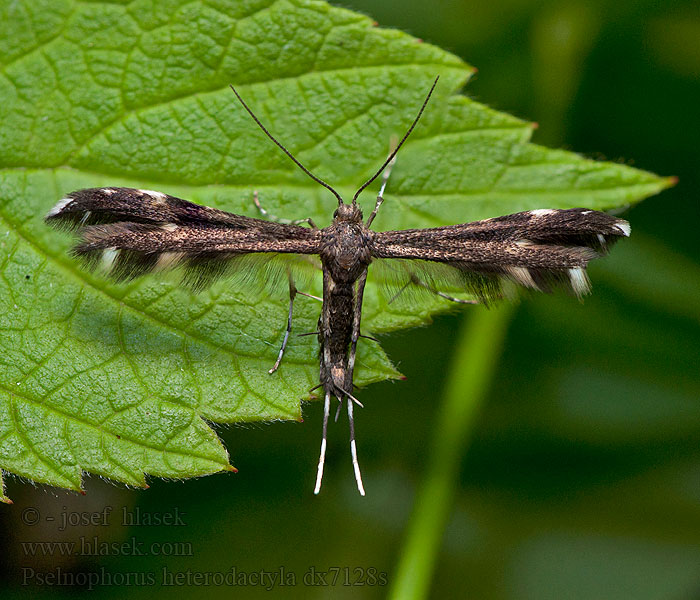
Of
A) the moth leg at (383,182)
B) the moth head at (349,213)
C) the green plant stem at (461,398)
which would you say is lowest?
the green plant stem at (461,398)

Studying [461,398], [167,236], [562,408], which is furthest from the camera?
[562,408]

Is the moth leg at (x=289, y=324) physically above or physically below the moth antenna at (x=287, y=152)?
below

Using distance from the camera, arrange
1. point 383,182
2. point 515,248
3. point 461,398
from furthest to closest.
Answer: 1. point 461,398
2. point 383,182
3. point 515,248

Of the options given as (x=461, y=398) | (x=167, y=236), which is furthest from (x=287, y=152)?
(x=461, y=398)

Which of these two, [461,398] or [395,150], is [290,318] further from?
[461,398]

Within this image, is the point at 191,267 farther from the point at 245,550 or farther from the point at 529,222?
the point at 245,550

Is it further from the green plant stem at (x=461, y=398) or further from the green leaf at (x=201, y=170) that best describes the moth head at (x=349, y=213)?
the green plant stem at (x=461, y=398)

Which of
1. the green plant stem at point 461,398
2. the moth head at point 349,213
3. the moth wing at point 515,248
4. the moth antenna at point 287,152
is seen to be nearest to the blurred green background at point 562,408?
the green plant stem at point 461,398
